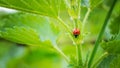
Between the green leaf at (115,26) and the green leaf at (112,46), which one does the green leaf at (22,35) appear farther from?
the green leaf at (115,26)

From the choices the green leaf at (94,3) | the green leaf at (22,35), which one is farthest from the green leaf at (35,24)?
the green leaf at (94,3)

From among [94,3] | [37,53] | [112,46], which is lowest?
[112,46]

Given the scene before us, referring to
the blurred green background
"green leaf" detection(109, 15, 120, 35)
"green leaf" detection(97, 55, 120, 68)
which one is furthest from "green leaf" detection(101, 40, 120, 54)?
the blurred green background

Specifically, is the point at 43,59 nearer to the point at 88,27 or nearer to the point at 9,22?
the point at 88,27

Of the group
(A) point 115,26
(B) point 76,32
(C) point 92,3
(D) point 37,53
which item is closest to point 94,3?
(C) point 92,3

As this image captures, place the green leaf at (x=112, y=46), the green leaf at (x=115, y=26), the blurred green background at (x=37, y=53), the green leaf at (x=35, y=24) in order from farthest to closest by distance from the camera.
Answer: the blurred green background at (x=37, y=53) → the green leaf at (x=115, y=26) → the green leaf at (x=35, y=24) → the green leaf at (x=112, y=46)

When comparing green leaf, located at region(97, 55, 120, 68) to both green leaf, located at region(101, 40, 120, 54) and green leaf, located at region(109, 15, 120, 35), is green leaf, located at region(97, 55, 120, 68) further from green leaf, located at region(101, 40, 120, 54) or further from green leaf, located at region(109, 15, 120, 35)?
green leaf, located at region(109, 15, 120, 35)

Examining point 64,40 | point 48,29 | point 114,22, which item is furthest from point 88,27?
point 48,29

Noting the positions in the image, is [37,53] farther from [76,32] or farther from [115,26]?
[76,32]
